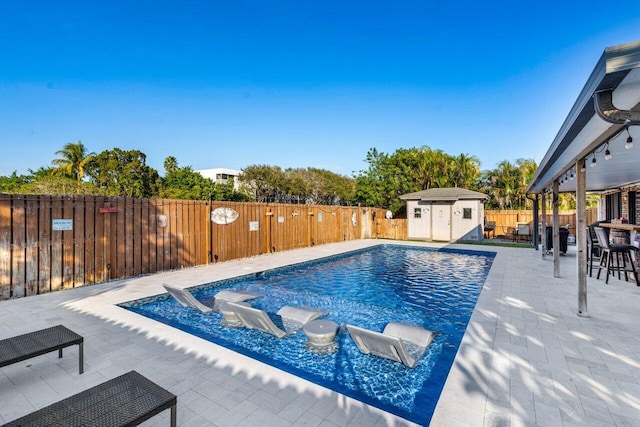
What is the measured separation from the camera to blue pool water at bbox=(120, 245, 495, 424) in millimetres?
3330

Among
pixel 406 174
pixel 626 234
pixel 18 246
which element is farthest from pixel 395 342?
pixel 406 174

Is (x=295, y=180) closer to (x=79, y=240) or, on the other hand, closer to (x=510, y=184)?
(x=510, y=184)

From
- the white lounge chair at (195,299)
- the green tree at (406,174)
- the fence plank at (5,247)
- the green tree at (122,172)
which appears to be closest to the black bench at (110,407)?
the white lounge chair at (195,299)

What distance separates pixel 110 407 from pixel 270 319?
104 inches

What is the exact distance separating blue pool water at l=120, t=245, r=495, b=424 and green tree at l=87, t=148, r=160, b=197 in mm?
32180

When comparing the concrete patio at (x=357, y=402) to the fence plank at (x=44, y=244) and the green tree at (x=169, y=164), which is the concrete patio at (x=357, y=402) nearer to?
the fence plank at (x=44, y=244)

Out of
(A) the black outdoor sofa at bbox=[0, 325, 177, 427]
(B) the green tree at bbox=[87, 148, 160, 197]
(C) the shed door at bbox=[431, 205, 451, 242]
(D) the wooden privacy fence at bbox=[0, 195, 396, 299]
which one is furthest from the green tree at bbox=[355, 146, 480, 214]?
(B) the green tree at bbox=[87, 148, 160, 197]

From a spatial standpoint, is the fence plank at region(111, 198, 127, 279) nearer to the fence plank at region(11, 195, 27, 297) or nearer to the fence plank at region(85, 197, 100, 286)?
the fence plank at region(85, 197, 100, 286)

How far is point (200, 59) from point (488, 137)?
71.7ft

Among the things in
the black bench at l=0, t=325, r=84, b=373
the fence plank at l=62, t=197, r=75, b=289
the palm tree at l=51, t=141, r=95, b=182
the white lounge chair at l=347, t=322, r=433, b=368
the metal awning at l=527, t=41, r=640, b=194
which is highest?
the palm tree at l=51, t=141, r=95, b=182

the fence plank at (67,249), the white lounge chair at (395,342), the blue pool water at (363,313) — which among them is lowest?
the blue pool water at (363,313)

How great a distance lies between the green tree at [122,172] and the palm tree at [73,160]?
0.87 meters

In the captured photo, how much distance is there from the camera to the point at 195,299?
564 cm

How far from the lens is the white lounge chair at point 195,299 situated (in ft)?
18.4
